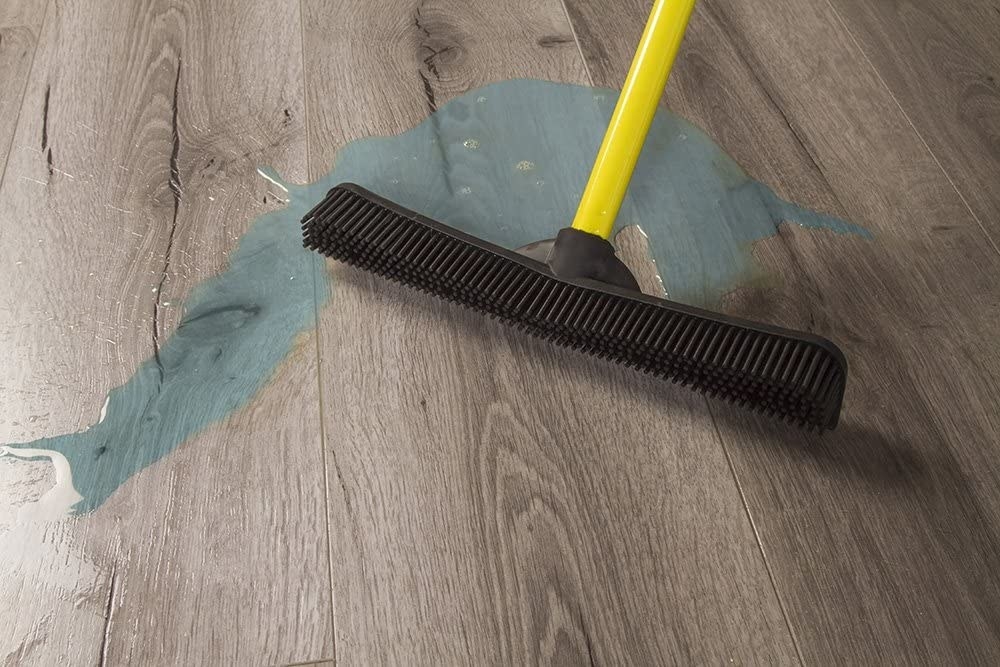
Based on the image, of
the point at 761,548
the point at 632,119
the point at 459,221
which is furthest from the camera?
the point at 459,221

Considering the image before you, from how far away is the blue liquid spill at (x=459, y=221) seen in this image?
0.84m

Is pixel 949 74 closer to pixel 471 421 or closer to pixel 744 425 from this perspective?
pixel 744 425

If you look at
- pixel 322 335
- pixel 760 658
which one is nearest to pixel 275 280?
pixel 322 335

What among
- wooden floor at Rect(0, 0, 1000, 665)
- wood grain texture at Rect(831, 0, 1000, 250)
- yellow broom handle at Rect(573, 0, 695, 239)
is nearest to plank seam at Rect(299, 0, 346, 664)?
wooden floor at Rect(0, 0, 1000, 665)

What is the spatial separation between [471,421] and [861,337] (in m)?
0.41

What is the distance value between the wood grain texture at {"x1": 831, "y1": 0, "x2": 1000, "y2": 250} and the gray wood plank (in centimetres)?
109

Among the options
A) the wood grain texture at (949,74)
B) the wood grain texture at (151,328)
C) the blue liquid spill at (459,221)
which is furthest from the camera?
the wood grain texture at (949,74)

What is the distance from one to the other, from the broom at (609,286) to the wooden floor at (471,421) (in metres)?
0.06

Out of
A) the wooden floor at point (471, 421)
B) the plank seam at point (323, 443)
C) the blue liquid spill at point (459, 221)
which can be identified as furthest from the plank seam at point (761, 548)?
the plank seam at point (323, 443)

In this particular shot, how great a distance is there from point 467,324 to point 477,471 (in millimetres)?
166

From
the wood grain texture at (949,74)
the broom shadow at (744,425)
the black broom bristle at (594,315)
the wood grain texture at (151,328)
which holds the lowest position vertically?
the wood grain texture at (151,328)

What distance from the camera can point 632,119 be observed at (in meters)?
0.90

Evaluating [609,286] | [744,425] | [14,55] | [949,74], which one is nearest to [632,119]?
[609,286]

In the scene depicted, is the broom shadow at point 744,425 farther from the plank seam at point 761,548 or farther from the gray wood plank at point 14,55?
the gray wood plank at point 14,55
